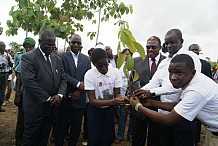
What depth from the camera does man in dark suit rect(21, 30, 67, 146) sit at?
2881 millimetres

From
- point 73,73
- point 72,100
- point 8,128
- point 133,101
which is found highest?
point 73,73

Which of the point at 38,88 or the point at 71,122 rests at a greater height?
the point at 38,88

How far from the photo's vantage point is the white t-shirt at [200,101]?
1926 mm

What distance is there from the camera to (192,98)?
6.31 feet

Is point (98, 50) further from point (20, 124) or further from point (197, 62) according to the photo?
point (20, 124)

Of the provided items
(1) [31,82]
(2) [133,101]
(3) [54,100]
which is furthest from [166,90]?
(1) [31,82]

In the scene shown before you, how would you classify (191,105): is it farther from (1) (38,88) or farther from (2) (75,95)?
(2) (75,95)

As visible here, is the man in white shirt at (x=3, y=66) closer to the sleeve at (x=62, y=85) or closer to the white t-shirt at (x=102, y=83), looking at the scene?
the sleeve at (x=62, y=85)

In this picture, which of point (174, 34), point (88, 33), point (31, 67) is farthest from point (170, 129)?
point (88, 33)

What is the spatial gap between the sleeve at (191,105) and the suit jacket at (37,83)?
1.69 meters

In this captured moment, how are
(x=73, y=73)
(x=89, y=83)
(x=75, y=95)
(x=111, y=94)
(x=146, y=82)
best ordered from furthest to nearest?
(x=73, y=73) → (x=75, y=95) → (x=146, y=82) → (x=111, y=94) → (x=89, y=83)

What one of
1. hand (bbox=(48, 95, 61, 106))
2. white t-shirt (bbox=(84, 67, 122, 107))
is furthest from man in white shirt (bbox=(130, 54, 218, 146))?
hand (bbox=(48, 95, 61, 106))

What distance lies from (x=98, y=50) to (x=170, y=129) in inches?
51.0

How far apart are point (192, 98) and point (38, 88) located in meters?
1.82
